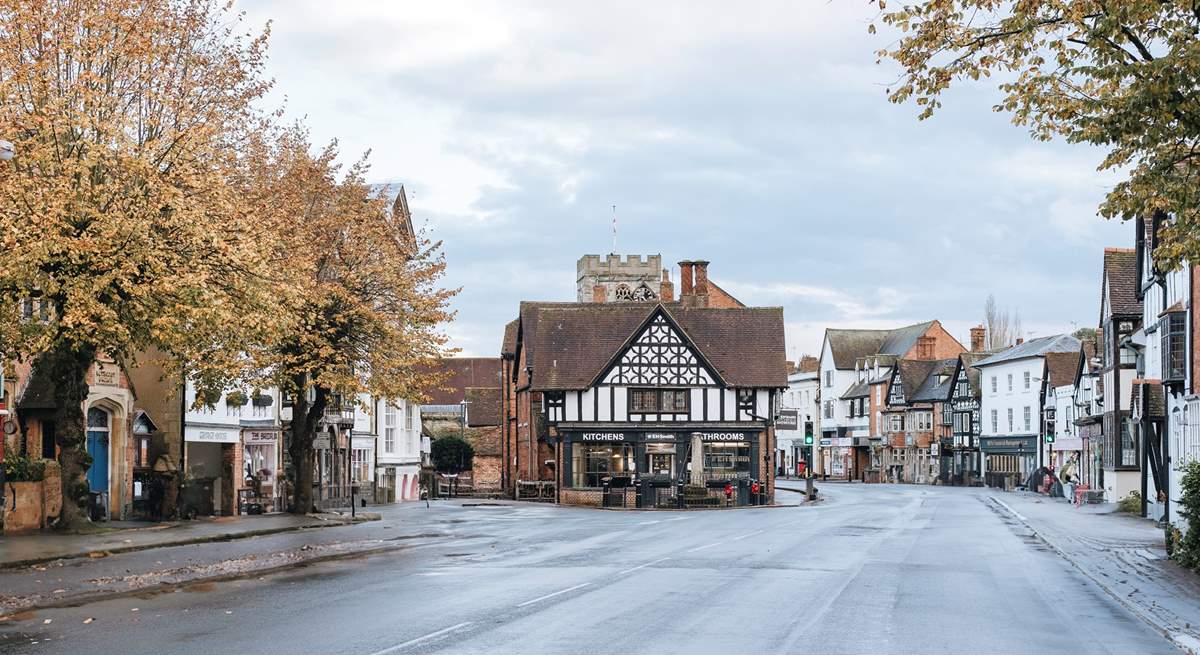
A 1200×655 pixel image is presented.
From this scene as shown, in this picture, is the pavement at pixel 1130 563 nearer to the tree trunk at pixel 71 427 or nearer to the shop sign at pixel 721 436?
the shop sign at pixel 721 436

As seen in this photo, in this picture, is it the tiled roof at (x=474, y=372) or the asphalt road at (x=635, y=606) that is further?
the tiled roof at (x=474, y=372)

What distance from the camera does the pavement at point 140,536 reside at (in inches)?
918

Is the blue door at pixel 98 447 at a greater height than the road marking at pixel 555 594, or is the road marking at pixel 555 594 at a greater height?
the blue door at pixel 98 447

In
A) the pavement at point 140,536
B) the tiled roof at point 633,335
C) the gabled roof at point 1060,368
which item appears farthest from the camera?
the gabled roof at point 1060,368

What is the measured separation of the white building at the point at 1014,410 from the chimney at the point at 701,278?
26662mm

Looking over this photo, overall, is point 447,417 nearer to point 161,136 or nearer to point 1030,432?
point 1030,432

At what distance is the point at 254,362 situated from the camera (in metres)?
34.2

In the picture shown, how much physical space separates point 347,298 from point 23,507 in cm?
1068

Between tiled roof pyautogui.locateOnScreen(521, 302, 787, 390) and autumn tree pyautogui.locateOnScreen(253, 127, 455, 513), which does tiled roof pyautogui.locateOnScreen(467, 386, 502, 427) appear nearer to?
tiled roof pyautogui.locateOnScreen(521, 302, 787, 390)

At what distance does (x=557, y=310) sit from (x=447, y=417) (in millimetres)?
26662

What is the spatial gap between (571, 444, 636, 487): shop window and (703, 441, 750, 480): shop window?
3.54 m

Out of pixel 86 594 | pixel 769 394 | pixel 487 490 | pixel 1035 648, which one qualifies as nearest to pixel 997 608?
pixel 1035 648

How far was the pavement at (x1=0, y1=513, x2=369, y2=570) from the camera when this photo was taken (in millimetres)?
23317

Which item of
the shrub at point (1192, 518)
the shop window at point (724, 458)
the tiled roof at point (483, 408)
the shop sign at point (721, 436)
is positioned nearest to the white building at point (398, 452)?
the shop sign at point (721, 436)
